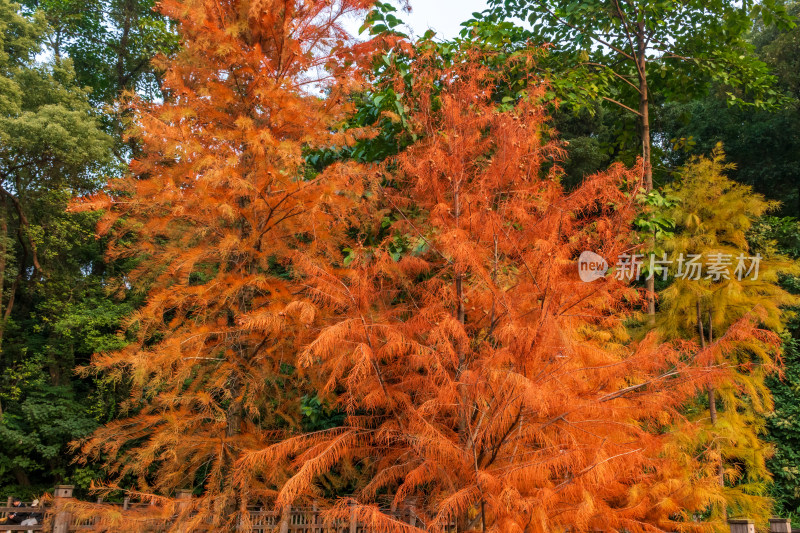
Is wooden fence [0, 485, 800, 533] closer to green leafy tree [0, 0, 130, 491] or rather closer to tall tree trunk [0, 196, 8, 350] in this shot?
green leafy tree [0, 0, 130, 491]

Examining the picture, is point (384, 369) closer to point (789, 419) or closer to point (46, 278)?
point (789, 419)

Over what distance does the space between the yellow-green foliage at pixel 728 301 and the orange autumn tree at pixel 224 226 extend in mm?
5062

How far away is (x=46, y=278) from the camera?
14555 mm

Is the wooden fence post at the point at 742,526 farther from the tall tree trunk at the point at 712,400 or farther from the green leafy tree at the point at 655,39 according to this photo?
the green leafy tree at the point at 655,39

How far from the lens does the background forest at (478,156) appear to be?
670cm

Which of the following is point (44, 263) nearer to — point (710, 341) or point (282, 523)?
point (282, 523)

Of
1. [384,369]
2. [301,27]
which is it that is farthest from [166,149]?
[384,369]

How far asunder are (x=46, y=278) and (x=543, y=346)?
14546mm

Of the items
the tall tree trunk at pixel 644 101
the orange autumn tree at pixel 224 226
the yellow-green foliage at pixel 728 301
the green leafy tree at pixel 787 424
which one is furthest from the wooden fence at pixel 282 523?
the green leafy tree at pixel 787 424

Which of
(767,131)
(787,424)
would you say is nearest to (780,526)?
(787,424)

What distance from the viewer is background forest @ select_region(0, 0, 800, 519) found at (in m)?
6.70

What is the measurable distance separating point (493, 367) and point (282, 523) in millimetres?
2799

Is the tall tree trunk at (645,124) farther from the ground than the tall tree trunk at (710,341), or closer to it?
farther from the ground

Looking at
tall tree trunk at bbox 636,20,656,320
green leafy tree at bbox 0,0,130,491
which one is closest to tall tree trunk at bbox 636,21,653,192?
tall tree trunk at bbox 636,20,656,320
